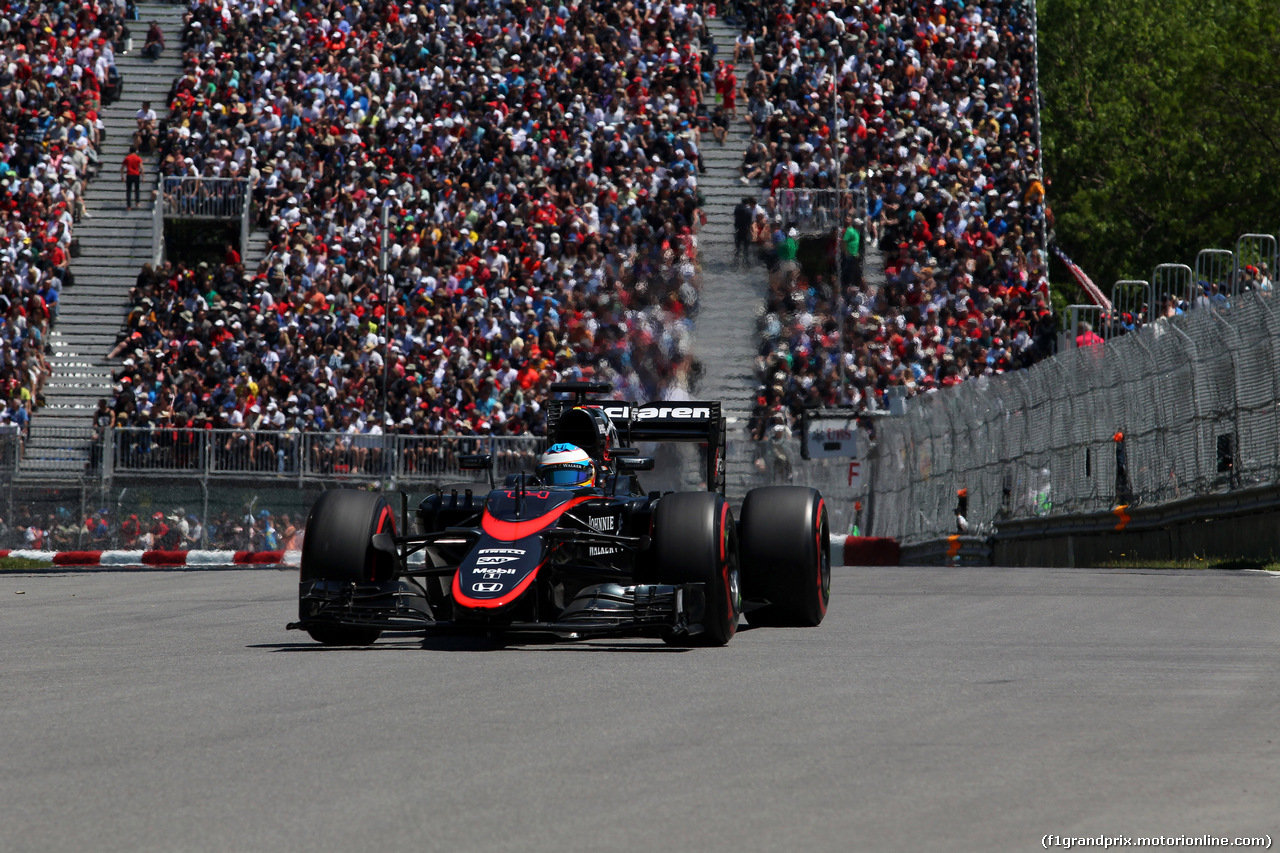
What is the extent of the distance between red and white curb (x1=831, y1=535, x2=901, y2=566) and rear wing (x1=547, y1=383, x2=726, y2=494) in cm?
1196

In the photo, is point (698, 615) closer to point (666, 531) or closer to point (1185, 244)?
point (666, 531)

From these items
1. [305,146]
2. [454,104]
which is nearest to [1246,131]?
[454,104]

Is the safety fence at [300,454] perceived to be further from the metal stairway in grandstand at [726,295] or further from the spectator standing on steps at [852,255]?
the spectator standing on steps at [852,255]

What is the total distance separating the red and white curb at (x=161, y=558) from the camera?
945 inches

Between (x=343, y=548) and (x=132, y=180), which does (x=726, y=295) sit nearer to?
(x=132, y=180)

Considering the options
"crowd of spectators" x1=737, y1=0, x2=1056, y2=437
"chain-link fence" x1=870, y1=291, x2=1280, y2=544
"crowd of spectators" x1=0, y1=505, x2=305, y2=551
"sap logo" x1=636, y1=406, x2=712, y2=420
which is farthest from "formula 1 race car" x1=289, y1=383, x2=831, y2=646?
"crowd of spectators" x1=737, y1=0, x2=1056, y2=437

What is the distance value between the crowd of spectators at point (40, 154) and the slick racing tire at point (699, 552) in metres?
21.4

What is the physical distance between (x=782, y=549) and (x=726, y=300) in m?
21.6

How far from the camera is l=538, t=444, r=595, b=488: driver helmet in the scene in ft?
37.5

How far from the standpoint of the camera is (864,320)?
106 feet

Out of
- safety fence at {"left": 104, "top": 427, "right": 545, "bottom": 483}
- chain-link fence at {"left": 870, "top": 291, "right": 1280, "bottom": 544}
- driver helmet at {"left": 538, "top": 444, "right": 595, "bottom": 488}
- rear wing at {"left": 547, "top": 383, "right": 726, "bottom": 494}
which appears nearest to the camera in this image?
driver helmet at {"left": 538, "top": 444, "right": 595, "bottom": 488}

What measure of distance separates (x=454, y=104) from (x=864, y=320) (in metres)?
9.18

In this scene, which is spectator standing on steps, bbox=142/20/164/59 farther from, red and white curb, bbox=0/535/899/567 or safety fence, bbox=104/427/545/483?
red and white curb, bbox=0/535/899/567

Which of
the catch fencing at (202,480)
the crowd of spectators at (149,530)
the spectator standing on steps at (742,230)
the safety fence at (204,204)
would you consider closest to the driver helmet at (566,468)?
the catch fencing at (202,480)
